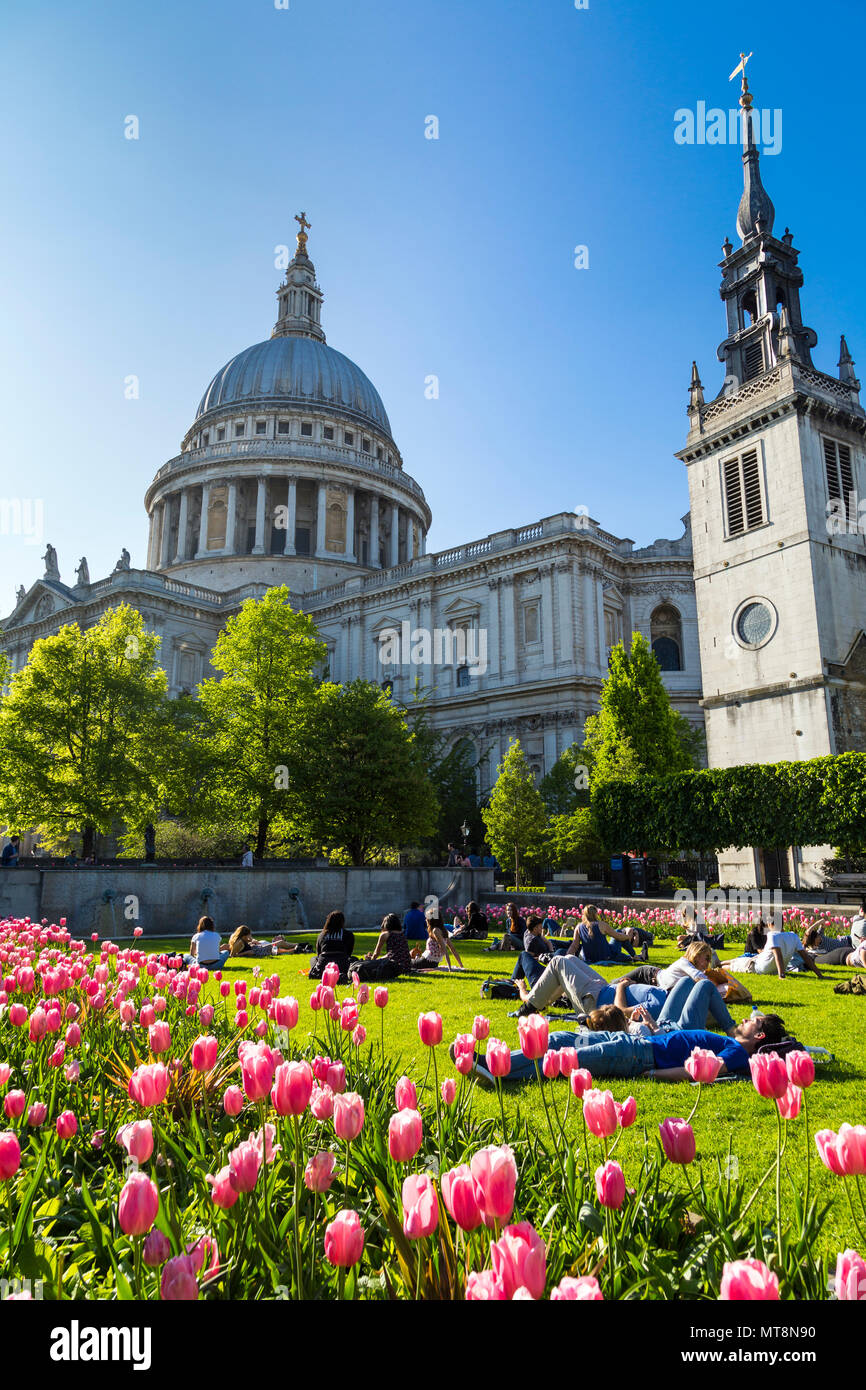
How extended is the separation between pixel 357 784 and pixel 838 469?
878 inches

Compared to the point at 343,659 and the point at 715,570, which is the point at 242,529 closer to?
the point at 343,659

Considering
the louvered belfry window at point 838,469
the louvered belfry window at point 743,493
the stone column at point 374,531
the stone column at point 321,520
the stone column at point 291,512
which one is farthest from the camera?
the stone column at point 374,531

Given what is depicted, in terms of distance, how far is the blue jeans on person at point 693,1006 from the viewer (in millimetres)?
8914

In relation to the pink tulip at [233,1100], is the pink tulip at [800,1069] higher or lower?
higher

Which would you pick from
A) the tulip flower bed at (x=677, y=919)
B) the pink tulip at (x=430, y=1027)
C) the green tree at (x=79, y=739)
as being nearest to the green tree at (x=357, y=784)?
the tulip flower bed at (x=677, y=919)

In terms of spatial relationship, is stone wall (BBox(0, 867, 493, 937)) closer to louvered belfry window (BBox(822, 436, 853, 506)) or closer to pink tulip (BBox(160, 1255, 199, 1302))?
→ louvered belfry window (BBox(822, 436, 853, 506))

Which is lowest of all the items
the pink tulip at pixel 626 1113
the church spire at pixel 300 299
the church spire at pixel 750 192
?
the pink tulip at pixel 626 1113

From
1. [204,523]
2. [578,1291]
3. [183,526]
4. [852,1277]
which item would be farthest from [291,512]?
[578,1291]

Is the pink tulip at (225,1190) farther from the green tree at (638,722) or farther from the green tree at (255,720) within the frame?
the green tree at (638,722)

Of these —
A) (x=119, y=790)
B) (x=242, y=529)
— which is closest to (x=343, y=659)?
(x=242, y=529)

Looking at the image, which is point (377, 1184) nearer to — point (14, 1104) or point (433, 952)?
point (14, 1104)

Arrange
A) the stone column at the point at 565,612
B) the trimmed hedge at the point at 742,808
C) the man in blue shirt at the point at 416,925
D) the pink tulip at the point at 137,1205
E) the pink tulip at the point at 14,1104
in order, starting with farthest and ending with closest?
the stone column at the point at 565,612
the trimmed hedge at the point at 742,808
the man in blue shirt at the point at 416,925
the pink tulip at the point at 14,1104
the pink tulip at the point at 137,1205

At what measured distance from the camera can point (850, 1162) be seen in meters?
2.50

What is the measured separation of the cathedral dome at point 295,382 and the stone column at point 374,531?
10.9 meters
